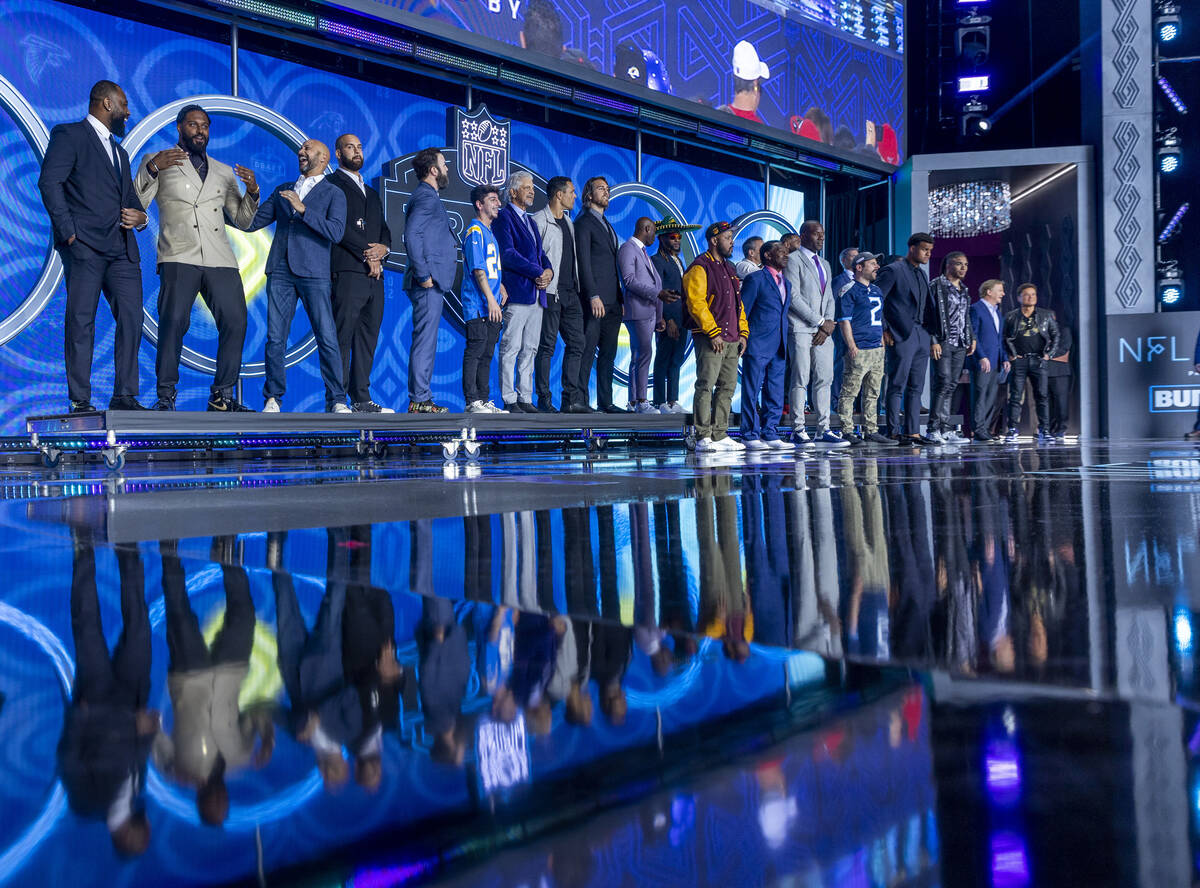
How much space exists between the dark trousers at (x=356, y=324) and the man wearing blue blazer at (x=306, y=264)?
0.28ft

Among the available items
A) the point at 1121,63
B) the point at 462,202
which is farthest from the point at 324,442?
the point at 1121,63

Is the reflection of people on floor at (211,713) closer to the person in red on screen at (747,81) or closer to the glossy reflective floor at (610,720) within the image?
the glossy reflective floor at (610,720)

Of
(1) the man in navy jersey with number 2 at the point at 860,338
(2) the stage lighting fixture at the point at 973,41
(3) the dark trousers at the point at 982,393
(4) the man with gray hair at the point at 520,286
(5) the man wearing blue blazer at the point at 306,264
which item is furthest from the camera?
(2) the stage lighting fixture at the point at 973,41

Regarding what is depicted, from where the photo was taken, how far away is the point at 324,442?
5.29 metres

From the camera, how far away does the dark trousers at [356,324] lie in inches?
226

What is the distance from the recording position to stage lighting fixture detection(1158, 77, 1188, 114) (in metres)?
11.4

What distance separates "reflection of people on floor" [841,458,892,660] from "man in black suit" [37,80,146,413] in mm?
3915

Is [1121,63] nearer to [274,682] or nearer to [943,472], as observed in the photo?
[943,472]

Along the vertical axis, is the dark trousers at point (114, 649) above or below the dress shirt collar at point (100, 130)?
below

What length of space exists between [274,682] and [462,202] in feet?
26.1

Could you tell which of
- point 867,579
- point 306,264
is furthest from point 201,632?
point 306,264

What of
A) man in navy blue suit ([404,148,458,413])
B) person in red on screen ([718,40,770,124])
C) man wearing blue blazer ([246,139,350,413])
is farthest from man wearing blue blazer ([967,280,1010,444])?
man wearing blue blazer ([246,139,350,413])

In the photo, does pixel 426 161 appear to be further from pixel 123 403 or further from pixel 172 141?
pixel 123 403

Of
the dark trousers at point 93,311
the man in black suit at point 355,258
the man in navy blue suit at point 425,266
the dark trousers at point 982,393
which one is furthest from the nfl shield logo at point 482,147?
the dark trousers at point 982,393
